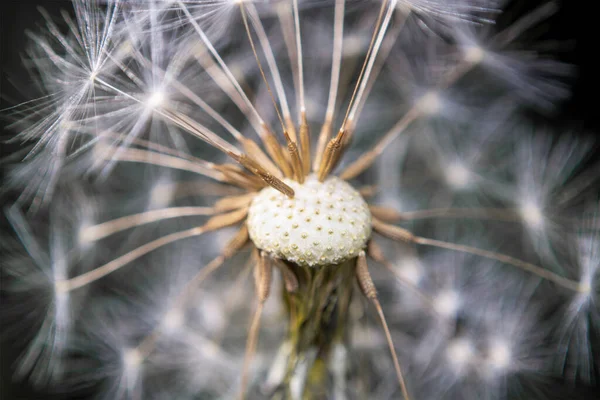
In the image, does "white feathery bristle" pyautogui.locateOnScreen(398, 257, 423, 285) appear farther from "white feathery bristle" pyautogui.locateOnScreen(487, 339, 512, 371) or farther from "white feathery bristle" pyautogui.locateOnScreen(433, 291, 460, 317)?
"white feathery bristle" pyautogui.locateOnScreen(487, 339, 512, 371)

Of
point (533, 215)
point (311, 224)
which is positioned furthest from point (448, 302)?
point (311, 224)

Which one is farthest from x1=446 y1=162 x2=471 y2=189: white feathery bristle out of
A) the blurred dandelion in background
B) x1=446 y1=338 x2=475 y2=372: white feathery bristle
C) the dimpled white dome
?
the dimpled white dome

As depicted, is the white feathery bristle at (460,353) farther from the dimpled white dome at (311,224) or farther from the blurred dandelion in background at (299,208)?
the dimpled white dome at (311,224)

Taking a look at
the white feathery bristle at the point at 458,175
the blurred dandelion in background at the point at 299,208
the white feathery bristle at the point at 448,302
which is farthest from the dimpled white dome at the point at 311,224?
the white feathery bristle at the point at 458,175

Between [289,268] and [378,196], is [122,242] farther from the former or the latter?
[289,268]

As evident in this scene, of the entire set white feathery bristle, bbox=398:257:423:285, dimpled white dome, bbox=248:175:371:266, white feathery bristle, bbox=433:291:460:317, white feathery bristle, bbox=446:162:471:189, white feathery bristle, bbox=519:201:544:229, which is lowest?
dimpled white dome, bbox=248:175:371:266

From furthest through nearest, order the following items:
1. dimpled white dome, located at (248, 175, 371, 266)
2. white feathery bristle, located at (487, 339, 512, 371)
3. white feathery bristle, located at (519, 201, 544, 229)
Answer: white feathery bristle, located at (519, 201, 544, 229) < white feathery bristle, located at (487, 339, 512, 371) < dimpled white dome, located at (248, 175, 371, 266)

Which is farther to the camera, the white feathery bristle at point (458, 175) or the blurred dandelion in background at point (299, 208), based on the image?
the white feathery bristle at point (458, 175)

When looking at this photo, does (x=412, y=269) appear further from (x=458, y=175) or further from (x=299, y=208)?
(x=299, y=208)
